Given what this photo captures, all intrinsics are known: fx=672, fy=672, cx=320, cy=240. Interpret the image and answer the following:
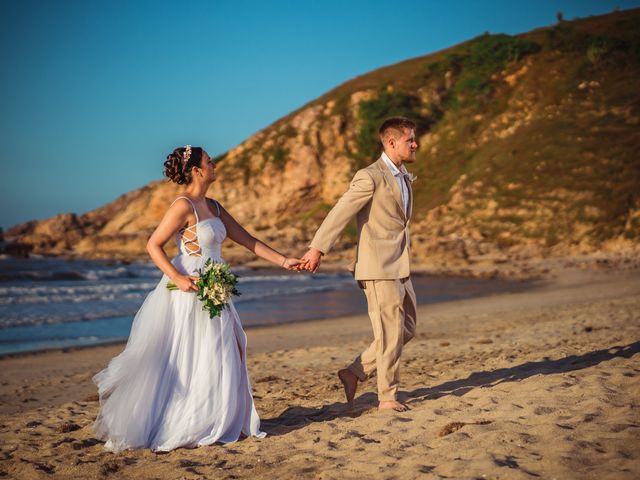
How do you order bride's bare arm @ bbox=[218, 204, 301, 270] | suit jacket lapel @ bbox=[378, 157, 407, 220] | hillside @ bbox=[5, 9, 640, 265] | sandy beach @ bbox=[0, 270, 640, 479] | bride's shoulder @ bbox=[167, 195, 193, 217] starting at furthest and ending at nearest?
hillside @ bbox=[5, 9, 640, 265] → suit jacket lapel @ bbox=[378, 157, 407, 220] → bride's bare arm @ bbox=[218, 204, 301, 270] → bride's shoulder @ bbox=[167, 195, 193, 217] → sandy beach @ bbox=[0, 270, 640, 479]

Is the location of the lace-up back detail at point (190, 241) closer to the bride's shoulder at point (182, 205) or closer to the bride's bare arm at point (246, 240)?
the bride's shoulder at point (182, 205)

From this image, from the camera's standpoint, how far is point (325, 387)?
7742mm

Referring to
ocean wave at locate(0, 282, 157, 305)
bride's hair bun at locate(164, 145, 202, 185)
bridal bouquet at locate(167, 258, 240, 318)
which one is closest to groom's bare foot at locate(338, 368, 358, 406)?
bridal bouquet at locate(167, 258, 240, 318)

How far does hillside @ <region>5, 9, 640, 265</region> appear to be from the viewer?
3303cm

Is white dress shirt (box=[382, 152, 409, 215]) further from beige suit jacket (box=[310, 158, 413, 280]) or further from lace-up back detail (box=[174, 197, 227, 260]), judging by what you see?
lace-up back detail (box=[174, 197, 227, 260])

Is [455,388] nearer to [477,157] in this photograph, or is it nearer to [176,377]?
[176,377]

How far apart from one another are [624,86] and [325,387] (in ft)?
132

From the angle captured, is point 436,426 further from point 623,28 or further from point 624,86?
point 623,28

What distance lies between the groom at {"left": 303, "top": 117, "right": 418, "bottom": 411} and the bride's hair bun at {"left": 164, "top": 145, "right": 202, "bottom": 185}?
1.25 m

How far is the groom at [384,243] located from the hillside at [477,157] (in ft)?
82.0

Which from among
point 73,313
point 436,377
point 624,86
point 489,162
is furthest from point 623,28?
point 436,377

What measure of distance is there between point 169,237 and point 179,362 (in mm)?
990

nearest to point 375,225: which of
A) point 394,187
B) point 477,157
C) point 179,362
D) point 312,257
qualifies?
point 394,187

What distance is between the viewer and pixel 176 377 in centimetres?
531
